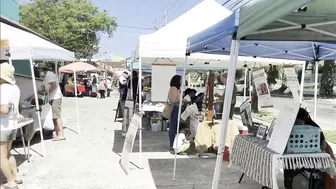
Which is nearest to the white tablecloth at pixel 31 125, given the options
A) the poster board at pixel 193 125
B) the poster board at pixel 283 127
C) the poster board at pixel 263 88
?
the poster board at pixel 193 125

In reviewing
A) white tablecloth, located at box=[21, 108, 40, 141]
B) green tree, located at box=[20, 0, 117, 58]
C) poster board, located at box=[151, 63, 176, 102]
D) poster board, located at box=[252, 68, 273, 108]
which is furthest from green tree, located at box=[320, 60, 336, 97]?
white tablecloth, located at box=[21, 108, 40, 141]

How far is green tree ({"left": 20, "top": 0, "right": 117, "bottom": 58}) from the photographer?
28.2 meters

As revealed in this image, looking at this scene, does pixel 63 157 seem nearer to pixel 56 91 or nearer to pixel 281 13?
pixel 56 91

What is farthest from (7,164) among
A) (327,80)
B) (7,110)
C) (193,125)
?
(327,80)

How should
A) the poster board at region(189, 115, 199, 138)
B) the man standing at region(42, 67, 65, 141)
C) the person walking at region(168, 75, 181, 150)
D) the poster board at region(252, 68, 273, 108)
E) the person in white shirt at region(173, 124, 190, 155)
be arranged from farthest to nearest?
the man standing at region(42, 67, 65, 141) → the poster board at region(189, 115, 199, 138) → the person walking at region(168, 75, 181, 150) → the person in white shirt at region(173, 124, 190, 155) → the poster board at region(252, 68, 273, 108)

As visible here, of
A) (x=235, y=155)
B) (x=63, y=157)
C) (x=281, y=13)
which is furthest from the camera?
(x=63, y=157)

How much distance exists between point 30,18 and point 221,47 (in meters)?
27.0

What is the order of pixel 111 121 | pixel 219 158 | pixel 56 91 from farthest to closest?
pixel 111 121 < pixel 56 91 < pixel 219 158

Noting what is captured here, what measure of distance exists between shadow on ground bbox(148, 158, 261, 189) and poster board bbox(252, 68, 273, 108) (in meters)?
1.25

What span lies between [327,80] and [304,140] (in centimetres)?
2970

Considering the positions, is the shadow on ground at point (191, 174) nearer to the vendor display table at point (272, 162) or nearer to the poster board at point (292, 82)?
the vendor display table at point (272, 162)

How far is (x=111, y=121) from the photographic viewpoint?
464 inches

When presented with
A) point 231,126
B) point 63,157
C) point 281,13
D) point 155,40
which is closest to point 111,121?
point 63,157

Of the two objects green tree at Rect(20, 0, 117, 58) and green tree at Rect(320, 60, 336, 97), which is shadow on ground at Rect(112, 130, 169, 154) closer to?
green tree at Rect(20, 0, 117, 58)
